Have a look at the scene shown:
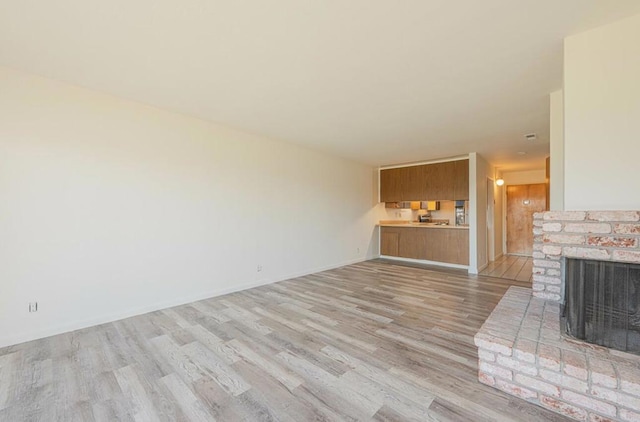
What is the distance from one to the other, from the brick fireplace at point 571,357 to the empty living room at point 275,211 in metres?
0.01

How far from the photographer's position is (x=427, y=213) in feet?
23.5

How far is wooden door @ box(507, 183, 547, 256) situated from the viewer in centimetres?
748

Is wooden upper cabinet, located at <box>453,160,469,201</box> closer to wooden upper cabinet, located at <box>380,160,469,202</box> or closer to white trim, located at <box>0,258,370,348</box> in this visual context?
wooden upper cabinet, located at <box>380,160,469,202</box>

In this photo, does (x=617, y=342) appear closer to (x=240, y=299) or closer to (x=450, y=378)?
(x=450, y=378)

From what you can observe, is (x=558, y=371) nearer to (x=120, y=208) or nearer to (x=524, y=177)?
(x=120, y=208)

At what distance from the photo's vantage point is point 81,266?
9.39ft

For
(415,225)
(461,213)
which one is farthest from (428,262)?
(461,213)

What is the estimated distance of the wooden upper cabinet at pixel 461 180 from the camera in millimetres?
5816

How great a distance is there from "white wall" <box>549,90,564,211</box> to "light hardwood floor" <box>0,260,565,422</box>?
1.55 meters

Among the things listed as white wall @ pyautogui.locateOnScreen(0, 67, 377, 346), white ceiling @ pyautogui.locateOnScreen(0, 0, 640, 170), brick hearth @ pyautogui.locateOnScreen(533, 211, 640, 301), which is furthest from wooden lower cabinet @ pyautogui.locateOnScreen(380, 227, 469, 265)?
brick hearth @ pyautogui.locateOnScreen(533, 211, 640, 301)

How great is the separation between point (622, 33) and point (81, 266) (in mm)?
5090

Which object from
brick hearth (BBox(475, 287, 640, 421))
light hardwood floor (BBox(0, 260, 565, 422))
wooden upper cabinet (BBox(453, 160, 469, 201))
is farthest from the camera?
wooden upper cabinet (BBox(453, 160, 469, 201))

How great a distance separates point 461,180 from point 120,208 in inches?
243

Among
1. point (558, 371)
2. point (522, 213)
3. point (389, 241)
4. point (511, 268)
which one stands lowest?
point (511, 268)
